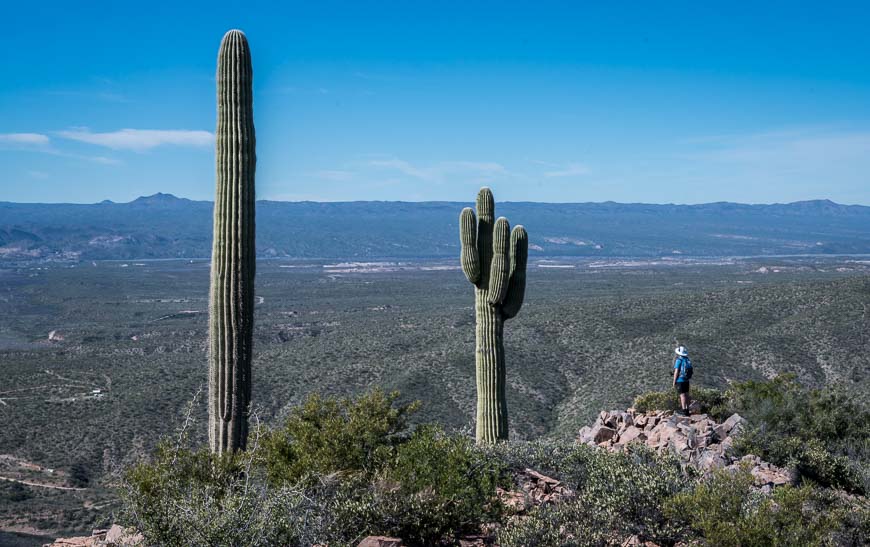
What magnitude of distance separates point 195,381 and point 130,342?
16.5m

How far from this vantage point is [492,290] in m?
14.2

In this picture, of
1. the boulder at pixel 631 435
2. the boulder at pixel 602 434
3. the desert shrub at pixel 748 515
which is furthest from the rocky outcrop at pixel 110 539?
the boulder at pixel 602 434

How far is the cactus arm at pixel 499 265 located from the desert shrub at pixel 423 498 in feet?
20.9

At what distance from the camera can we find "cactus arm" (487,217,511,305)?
14.1 metres

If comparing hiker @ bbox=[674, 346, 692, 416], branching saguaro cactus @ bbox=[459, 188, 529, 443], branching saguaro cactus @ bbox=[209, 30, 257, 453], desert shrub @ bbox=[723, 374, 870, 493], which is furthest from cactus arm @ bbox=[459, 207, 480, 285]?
branching saguaro cactus @ bbox=[209, 30, 257, 453]

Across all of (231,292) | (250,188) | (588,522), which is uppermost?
(250,188)

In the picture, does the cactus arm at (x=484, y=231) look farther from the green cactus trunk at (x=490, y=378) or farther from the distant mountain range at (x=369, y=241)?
the distant mountain range at (x=369, y=241)

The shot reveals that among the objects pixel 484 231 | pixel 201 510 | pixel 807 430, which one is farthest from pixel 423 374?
pixel 201 510

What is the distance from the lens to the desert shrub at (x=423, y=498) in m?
6.83

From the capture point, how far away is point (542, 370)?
2770cm

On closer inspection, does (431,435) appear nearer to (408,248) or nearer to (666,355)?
(666,355)

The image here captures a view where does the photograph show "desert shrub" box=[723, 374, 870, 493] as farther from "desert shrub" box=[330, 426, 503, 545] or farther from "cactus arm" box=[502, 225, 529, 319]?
"desert shrub" box=[330, 426, 503, 545]

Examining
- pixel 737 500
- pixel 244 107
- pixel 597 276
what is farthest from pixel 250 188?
pixel 597 276

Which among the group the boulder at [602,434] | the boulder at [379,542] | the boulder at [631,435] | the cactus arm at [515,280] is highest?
the cactus arm at [515,280]
